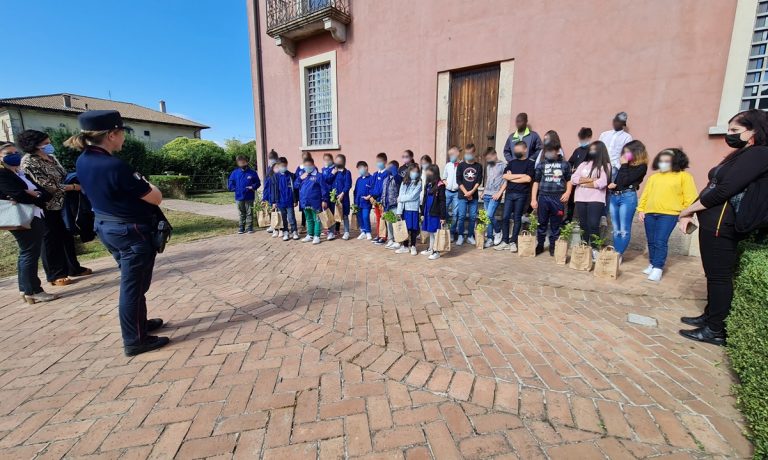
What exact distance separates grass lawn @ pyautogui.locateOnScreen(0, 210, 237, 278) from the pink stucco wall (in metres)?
4.17

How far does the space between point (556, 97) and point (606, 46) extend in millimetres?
1050

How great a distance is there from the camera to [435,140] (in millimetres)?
8117

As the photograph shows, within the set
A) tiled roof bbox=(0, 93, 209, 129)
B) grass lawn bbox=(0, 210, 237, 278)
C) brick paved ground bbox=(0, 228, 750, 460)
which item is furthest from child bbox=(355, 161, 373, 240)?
tiled roof bbox=(0, 93, 209, 129)

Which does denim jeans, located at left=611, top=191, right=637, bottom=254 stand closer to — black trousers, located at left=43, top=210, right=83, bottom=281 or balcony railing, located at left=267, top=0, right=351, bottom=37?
black trousers, located at left=43, top=210, right=83, bottom=281

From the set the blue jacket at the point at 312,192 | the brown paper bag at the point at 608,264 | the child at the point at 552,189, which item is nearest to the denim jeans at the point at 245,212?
the blue jacket at the point at 312,192

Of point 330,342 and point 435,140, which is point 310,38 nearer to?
point 435,140

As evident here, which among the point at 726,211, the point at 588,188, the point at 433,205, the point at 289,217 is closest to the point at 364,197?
the point at 289,217

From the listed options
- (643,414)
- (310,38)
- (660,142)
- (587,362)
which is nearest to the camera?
(643,414)

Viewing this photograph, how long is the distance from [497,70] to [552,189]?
131 inches

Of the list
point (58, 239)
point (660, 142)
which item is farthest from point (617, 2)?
point (58, 239)

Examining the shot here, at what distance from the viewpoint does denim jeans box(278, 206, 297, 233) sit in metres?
7.06

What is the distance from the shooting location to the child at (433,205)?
17.4 feet

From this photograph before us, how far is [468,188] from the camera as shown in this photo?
6027mm

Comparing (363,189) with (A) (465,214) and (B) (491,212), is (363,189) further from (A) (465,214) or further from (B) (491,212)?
(B) (491,212)
